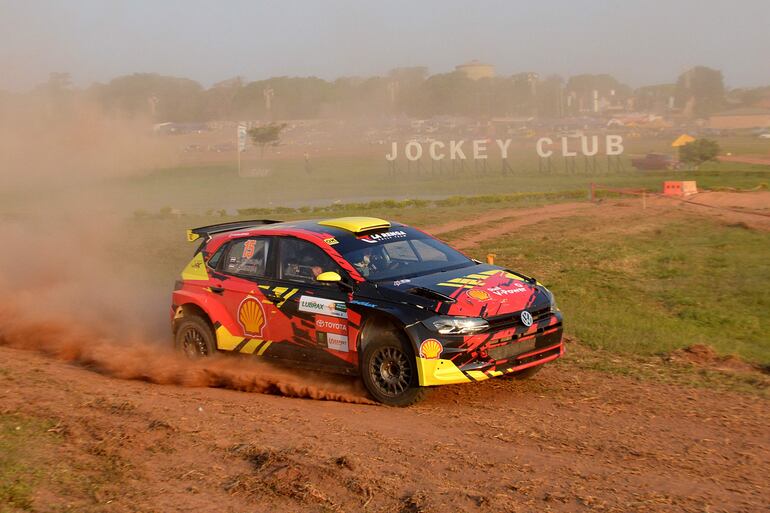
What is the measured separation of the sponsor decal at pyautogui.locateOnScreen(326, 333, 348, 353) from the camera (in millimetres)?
8070

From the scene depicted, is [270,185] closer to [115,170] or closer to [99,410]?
[115,170]

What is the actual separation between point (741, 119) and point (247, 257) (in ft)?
253

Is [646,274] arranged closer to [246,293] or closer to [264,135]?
[246,293]

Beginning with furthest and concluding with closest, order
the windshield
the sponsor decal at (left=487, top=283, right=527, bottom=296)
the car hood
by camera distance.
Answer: the windshield
the sponsor decal at (left=487, top=283, right=527, bottom=296)
the car hood

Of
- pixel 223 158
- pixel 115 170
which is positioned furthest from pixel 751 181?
pixel 223 158

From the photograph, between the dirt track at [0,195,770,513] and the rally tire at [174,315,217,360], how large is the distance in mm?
666

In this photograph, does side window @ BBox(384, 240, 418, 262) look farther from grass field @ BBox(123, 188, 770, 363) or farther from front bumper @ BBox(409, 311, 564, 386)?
grass field @ BBox(123, 188, 770, 363)

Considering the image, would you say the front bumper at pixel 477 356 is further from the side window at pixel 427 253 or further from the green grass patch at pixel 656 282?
the green grass patch at pixel 656 282

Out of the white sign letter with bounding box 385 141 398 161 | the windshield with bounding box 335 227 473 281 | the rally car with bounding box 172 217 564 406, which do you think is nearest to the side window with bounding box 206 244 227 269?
the rally car with bounding box 172 217 564 406

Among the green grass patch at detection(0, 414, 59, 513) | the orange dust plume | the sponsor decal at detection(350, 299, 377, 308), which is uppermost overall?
the sponsor decal at detection(350, 299, 377, 308)

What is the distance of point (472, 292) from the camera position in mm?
7719

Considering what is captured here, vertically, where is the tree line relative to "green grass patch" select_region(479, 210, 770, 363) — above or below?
above

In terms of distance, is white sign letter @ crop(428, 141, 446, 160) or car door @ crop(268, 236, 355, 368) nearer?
car door @ crop(268, 236, 355, 368)

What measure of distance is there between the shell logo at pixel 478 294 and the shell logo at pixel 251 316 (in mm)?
2252
